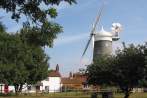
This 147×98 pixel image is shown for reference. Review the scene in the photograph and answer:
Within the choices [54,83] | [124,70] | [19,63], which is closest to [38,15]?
[124,70]

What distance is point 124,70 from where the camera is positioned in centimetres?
5841

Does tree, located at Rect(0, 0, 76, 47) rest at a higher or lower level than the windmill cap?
lower

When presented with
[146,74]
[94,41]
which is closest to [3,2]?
[146,74]

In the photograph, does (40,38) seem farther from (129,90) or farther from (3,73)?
(3,73)

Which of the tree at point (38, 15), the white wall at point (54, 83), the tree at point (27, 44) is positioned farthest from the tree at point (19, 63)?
the tree at point (38, 15)

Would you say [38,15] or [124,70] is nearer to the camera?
[38,15]

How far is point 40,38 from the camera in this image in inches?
426

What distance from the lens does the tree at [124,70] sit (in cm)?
5794

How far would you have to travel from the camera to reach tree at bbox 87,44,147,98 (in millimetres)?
57938

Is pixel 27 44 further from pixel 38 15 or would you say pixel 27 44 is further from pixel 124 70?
pixel 124 70

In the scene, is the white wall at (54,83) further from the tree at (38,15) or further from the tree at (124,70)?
the tree at (38,15)

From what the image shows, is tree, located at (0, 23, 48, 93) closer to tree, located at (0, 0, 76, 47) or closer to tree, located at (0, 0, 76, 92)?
tree, located at (0, 0, 76, 92)

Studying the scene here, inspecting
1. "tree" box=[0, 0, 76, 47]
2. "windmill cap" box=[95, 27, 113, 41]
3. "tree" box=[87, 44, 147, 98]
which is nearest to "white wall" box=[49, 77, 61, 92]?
"windmill cap" box=[95, 27, 113, 41]

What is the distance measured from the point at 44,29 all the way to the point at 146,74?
46.4 m
